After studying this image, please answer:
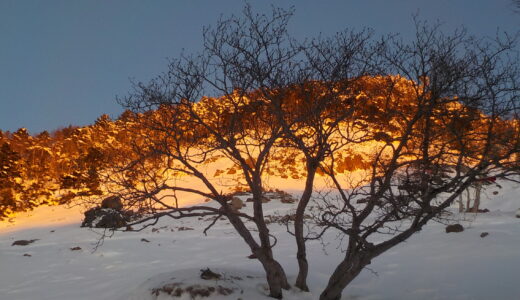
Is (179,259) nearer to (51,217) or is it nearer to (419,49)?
(419,49)

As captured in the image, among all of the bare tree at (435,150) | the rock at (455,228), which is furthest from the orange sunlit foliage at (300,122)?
the rock at (455,228)

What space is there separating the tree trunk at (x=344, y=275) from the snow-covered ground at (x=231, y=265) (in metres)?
0.97

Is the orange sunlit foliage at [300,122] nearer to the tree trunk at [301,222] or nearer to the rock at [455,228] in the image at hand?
the tree trunk at [301,222]

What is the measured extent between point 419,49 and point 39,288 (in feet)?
37.7

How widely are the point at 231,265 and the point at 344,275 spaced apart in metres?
5.52

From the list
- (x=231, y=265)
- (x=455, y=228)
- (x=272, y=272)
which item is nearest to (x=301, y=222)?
(x=272, y=272)

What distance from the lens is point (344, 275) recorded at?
22.8ft

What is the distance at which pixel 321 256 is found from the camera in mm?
12844

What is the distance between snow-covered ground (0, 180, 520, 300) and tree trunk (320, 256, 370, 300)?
97 cm

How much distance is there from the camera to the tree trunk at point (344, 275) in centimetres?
679

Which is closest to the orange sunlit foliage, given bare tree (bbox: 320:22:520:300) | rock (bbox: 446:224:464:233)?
bare tree (bbox: 320:22:520:300)

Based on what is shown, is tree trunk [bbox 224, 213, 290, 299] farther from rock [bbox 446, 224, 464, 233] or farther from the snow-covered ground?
rock [bbox 446, 224, 464, 233]

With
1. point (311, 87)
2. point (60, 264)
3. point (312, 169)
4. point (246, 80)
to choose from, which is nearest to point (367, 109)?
point (311, 87)

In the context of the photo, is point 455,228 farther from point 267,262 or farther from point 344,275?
point 267,262
